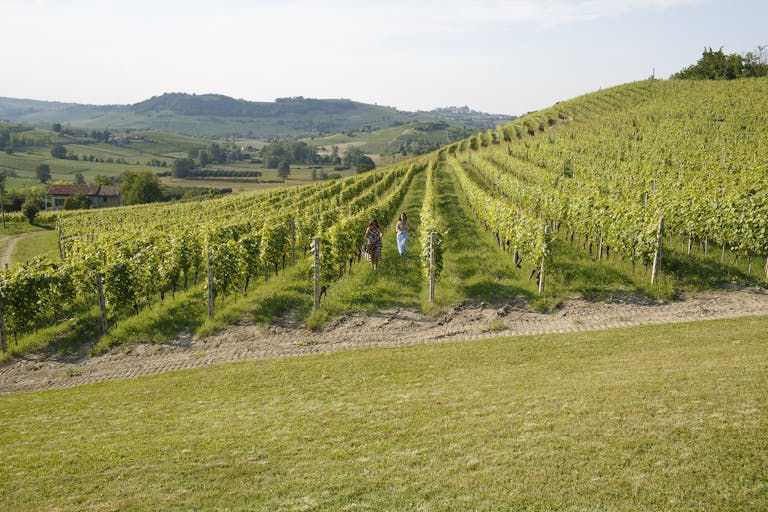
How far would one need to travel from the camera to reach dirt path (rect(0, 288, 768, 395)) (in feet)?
41.7

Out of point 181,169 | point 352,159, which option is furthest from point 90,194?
point 352,159

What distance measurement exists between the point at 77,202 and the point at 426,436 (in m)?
95.0

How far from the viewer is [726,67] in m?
87.6

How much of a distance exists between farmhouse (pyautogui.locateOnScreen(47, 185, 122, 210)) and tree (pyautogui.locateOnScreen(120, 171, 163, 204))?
6.30ft

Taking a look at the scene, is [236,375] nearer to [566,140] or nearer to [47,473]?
[47,473]

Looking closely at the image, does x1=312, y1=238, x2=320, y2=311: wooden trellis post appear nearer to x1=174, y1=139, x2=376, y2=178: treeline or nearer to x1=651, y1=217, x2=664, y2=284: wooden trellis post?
x1=651, y1=217, x2=664, y2=284: wooden trellis post

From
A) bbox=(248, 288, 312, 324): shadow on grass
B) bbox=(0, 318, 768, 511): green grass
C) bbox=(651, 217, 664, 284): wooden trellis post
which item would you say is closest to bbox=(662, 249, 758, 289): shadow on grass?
bbox=(651, 217, 664, 284): wooden trellis post

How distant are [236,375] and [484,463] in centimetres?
680

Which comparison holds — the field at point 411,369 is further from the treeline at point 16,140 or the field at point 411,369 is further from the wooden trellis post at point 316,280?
the treeline at point 16,140

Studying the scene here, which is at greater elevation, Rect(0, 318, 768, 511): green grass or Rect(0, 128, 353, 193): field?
Rect(0, 128, 353, 193): field

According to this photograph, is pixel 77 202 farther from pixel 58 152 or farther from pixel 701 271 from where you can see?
pixel 58 152

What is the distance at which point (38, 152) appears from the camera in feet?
564

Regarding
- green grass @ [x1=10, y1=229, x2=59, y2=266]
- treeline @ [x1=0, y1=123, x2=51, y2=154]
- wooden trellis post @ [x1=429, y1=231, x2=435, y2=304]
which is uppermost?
treeline @ [x1=0, y1=123, x2=51, y2=154]

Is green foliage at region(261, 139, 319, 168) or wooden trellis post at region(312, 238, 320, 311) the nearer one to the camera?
wooden trellis post at region(312, 238, 320, 311)
